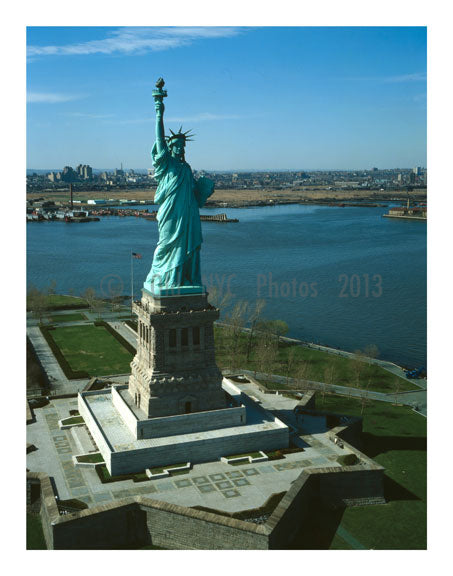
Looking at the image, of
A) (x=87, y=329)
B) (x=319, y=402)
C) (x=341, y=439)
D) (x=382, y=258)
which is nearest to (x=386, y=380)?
(x=319, y=402)

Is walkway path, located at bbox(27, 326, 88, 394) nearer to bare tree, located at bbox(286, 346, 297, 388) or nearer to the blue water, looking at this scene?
bare tree, located at bbox(286, 346, 297, 388)

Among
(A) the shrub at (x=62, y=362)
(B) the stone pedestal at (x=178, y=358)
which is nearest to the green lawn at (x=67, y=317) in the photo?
(A) the shrub at (x=62, y=362)

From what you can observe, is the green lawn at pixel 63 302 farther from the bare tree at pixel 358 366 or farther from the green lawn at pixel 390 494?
the green lawn at pixel 390 494

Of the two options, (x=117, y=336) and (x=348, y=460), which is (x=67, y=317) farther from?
(x=348, y=460)

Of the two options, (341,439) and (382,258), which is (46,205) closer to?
(382,258)

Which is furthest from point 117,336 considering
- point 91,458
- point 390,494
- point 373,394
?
point 390,494

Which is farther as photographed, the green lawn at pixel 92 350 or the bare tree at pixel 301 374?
the green lawn at pixel 92 350
